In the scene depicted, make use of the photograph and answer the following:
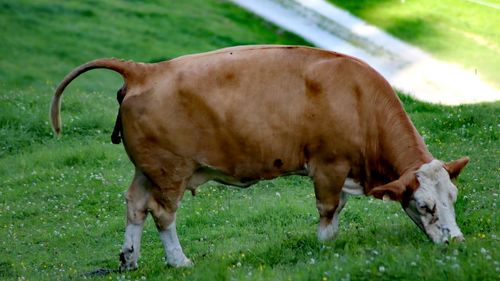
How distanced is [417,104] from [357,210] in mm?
6810

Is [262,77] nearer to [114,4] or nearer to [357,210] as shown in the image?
[357,210]

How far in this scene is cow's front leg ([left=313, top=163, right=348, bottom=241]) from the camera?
10680mm

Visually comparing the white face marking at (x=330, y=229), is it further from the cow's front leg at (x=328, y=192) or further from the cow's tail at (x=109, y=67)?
the cow's tail at (x=109, y=67)

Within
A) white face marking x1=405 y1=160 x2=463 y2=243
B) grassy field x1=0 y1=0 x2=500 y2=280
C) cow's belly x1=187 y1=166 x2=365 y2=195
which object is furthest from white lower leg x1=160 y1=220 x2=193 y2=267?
white face marking x1=405 y1=160 x2=463 y2=243

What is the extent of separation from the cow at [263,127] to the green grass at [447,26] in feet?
45.8

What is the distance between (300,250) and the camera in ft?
34.1

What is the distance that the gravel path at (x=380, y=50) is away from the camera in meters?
23.6

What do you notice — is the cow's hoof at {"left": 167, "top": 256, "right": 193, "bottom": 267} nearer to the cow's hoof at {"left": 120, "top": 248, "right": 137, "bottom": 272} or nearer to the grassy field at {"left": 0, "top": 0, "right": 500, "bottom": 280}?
the grassy field at {"left": 0, "top": 0, "right": 500, "bottom": 280}

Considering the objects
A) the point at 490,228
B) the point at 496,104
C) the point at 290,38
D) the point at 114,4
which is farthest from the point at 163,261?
the point at 114,4

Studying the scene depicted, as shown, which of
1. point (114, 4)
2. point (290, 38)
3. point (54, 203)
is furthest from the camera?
point (114, 4)

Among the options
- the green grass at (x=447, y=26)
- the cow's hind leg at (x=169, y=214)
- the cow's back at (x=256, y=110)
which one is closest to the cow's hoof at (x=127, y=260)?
the cow's hind leg at (x=169, y=214)

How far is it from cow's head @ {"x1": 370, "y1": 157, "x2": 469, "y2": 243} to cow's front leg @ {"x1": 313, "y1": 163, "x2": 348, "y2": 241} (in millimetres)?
733

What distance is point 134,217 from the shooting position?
11.1m

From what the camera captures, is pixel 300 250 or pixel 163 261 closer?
pixel 300 250
